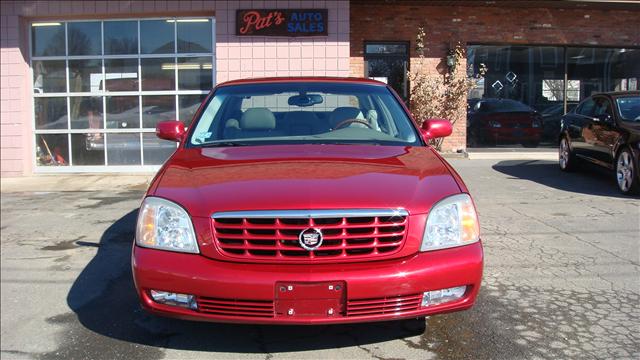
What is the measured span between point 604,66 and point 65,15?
12537 millimetres

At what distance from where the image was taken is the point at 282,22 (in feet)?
38.9

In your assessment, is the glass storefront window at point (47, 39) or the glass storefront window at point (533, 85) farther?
the glass storefront window at point (533, 85)

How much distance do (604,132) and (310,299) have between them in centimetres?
794

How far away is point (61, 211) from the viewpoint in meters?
8.23

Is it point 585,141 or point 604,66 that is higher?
point 604,66

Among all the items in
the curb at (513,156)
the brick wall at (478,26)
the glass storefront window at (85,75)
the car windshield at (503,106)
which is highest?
the brick wall at (478,26)

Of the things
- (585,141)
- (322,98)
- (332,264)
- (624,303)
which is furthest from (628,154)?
(332,264)

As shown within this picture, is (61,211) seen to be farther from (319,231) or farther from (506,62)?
(506,62)

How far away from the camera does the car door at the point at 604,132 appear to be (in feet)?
30.1

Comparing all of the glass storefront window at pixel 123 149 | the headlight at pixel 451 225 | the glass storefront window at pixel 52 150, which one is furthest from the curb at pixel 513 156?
the headlight at pixel 451 225

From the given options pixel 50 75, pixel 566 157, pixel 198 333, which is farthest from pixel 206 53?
pixel 198 333

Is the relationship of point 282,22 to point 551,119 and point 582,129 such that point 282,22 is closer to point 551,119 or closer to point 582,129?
point 582,129

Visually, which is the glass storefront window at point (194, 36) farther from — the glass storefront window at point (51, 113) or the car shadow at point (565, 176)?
the car shadow at point (565, 176)

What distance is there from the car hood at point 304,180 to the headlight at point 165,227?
0.21 ft
